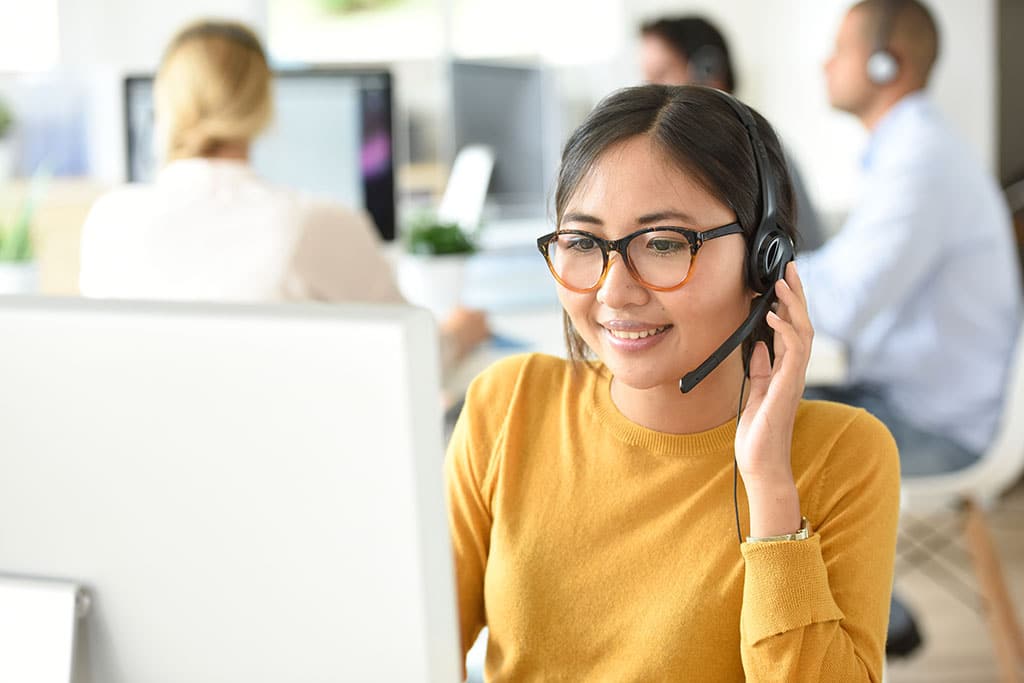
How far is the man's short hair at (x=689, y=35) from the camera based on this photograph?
297 centimetres

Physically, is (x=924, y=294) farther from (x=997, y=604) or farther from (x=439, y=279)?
(x=439, y=279)

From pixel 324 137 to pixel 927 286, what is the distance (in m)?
1.28

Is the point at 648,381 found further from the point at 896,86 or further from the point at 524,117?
the point at 524,117

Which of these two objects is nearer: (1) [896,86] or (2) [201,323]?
(2) [201,323]

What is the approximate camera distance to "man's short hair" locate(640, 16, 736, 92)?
2.97 m

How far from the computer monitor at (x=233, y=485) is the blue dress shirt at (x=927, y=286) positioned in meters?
1.92

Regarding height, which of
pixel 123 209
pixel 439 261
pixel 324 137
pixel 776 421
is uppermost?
pixel 324 137

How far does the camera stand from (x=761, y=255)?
92cm

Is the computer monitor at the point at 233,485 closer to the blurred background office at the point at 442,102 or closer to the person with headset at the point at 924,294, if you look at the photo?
the blurred background office at the point at 442,102

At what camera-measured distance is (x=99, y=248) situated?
1.86 m

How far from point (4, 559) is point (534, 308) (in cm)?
193

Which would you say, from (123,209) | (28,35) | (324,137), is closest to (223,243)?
(123,209)

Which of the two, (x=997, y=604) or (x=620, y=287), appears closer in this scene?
(x=620, y=287)

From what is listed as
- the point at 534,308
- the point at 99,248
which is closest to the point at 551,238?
the point at 99,248
